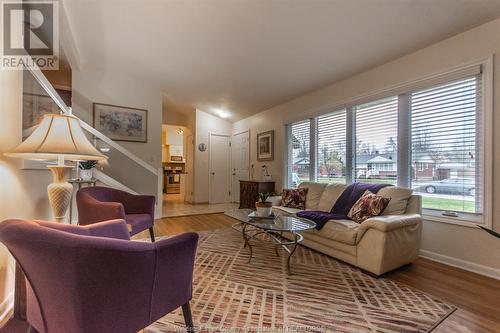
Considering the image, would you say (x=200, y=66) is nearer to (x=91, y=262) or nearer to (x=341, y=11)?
Result: (x=341, y=11)

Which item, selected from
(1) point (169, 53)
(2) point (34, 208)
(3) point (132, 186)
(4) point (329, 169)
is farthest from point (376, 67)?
(3) point (132, 186)

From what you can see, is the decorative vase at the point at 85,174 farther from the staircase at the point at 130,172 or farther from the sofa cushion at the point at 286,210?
the sofa cushion at the point at 286,210

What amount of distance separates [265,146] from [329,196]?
244 cm

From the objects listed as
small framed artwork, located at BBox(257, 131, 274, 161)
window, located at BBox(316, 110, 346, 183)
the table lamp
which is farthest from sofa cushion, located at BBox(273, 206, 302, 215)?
the table lamp

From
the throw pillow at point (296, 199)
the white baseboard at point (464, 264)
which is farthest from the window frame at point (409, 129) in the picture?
the throw pillow at point (296, 199)

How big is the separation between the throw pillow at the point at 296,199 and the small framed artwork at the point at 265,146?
1666mm

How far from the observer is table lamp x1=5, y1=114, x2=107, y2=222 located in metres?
1.41

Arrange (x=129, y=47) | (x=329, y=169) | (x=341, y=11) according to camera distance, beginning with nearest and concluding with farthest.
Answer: (x=341, y=11) < (x=129, y=47) < (x=329, y=169)

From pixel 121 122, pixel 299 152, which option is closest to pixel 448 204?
pixel 299 152

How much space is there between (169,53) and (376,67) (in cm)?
317

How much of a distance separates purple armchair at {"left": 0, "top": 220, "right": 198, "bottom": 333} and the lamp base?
796mm

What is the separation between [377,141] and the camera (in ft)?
11.1

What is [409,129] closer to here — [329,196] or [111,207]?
[329,196]

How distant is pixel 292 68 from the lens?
3.62m
